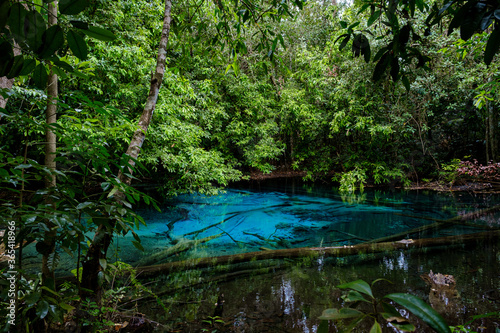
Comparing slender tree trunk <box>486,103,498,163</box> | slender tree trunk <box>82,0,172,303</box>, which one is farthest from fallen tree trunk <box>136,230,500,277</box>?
slender tree trunk <box>486,103,498,163</box>

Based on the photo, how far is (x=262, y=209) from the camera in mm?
5969

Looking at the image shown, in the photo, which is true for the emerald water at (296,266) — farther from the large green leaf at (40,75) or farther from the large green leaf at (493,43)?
the large green leaf at (40,75)

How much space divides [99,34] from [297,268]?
259cm

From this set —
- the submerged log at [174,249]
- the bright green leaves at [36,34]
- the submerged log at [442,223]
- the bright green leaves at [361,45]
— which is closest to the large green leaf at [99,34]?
the bright green leaves at [36,34]

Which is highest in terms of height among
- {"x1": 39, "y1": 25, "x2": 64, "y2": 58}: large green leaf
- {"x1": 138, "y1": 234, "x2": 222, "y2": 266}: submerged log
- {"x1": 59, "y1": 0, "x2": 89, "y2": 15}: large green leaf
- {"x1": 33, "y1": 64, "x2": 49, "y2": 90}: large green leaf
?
{"x1": 59, "y1": 0, "x2": 89, "y2": 15}: large green leaf

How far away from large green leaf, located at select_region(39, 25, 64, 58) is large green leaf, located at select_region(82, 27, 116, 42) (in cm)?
4

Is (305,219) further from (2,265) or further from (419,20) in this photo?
(419,20)

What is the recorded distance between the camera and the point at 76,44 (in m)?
0.49

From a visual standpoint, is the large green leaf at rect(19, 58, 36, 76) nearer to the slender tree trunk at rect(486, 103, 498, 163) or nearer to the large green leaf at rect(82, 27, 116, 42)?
the large green leaf at rect(82, 27, 116, 42)

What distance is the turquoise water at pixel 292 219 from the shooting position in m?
3.65

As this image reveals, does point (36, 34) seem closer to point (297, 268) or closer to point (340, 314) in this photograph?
point (340, 314)

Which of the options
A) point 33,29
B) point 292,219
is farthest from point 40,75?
point 292,219

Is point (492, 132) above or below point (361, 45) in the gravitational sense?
above

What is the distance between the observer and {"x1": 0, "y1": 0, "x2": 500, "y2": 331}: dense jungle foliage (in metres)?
0.84
